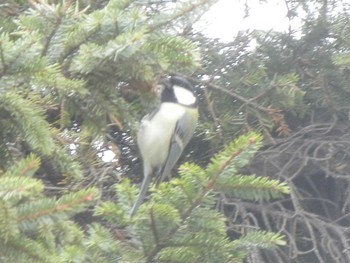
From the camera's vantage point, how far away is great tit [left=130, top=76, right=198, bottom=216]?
1656 millimetres

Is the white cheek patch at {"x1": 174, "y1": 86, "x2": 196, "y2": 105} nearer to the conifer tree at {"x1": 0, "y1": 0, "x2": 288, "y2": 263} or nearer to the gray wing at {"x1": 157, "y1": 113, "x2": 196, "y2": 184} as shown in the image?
the gray wing at {"x1": 157, "y1": 113, "x2": 196, "y2": 184}

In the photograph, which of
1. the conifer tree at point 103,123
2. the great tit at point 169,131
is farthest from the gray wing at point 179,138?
the conifer tree at point 103,123

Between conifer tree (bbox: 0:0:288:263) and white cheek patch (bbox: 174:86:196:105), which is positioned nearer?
conifer tree (bbox: 0:0:288:263)

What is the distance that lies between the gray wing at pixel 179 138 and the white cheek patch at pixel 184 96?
0.03m

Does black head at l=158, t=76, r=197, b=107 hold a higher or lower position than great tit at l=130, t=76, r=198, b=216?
higher

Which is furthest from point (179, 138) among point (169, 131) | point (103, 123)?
Answer: point (103, 123)

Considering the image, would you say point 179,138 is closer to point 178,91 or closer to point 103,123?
point 178,91

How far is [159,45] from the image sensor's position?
3.51 ft

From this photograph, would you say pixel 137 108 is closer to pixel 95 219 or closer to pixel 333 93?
pixel 95 219

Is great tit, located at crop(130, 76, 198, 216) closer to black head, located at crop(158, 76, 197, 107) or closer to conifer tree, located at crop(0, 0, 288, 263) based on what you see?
black head, located at crop(158, 76, 197, 107)

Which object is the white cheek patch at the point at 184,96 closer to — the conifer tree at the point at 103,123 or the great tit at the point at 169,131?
the great tit at the point at 169,131

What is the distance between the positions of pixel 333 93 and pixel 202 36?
341 mm

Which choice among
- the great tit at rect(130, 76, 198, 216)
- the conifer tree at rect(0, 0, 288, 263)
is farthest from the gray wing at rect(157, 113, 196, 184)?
the conifer tree at rect(0, 0, 288, 263)

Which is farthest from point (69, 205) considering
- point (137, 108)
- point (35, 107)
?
point (137, 108)
